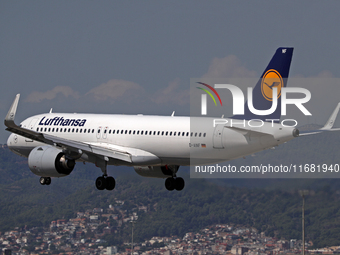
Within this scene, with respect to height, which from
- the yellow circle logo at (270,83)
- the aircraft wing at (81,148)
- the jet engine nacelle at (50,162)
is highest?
the yellow circle logo at (270,83)

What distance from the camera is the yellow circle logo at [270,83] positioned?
4550cm

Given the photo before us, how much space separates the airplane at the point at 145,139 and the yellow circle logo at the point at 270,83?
3.9 inches

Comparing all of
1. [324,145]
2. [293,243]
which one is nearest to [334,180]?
[324,145]

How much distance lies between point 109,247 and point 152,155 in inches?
4339

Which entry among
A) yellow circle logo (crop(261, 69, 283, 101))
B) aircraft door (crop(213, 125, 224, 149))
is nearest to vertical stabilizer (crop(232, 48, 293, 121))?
yellow circle logo (crop(261, 69, 283, 101))

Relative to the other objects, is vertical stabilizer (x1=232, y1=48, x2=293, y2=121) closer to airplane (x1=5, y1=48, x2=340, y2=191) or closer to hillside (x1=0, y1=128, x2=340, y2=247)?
airplane (x1=5, y1=48, x2=340, y2=191)

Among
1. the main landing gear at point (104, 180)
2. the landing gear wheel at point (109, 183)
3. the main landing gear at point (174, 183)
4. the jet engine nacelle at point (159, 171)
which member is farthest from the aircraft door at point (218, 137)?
the landing gear wheel at point (109, 183)

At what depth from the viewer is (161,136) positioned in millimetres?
49219

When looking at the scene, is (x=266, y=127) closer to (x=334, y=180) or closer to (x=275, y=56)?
(x=275, y=56)

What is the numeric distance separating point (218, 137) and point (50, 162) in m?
12.7

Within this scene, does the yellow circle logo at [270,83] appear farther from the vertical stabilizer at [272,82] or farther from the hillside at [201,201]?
the hillside at [201,201]

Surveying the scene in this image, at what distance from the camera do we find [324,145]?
93.9 m

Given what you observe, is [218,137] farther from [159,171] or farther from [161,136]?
[159,171]

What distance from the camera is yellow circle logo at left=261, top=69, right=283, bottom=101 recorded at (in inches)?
1791
